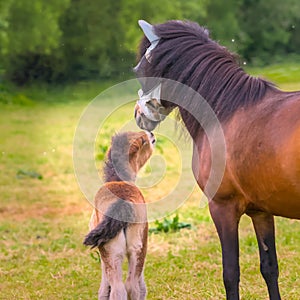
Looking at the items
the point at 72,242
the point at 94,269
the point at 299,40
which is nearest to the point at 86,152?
the point at 72,242

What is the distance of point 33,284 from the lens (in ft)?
18.7

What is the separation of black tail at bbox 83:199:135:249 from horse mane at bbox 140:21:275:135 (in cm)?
70

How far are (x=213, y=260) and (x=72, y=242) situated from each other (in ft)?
5.39

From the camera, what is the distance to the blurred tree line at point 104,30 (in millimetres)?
21312

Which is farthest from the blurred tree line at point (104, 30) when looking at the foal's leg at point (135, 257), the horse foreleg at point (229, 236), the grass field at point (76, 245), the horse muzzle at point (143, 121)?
the horse foreleg at point (229, 236)

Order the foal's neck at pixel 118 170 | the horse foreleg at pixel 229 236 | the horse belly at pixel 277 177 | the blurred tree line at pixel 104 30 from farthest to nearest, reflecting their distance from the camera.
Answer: the blurred tree line at pixel 104 30, the foal's neck at pixel 118 170, the horse foreleg at pixel 229 236, the horse belly at pixel 277 177

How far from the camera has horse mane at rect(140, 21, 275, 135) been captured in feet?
14.0

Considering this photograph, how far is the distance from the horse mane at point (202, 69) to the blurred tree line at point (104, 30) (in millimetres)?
15834

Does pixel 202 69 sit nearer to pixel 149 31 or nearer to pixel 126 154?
pixel 149 31

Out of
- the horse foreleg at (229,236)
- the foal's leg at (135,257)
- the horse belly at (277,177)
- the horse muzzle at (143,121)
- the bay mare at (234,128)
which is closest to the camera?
the horse belly at (277,177)

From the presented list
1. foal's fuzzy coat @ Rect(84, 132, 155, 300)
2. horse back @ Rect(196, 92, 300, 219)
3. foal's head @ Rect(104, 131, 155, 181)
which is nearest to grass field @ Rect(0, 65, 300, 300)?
foal's head @ Rect(104, 131, 155, 181)

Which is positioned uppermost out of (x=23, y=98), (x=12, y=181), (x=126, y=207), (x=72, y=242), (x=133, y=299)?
(x=126, y=207)

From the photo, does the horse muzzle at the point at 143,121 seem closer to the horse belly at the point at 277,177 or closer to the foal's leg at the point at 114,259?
the foal's leg at the point at 114,259

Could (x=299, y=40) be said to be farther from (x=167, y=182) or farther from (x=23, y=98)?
(x=167, y=182)
